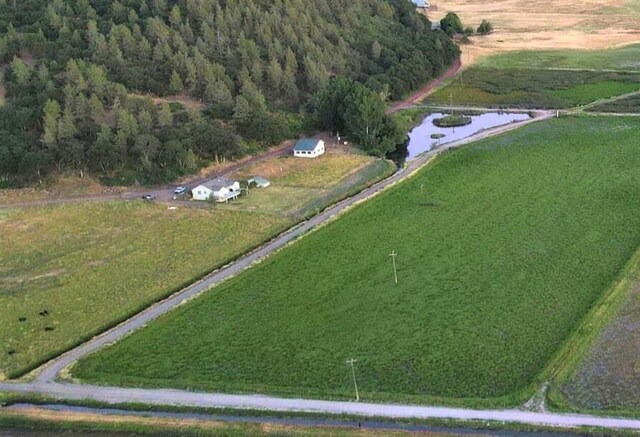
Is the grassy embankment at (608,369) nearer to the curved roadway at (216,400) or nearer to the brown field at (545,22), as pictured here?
the curved roadway at (216,400)

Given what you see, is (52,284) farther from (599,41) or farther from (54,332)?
(599,41)

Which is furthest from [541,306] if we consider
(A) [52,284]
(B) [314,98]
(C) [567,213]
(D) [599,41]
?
(D) [599,41]

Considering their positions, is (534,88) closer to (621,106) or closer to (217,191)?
(621,106)

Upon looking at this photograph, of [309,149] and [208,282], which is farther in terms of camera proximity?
[309,149]

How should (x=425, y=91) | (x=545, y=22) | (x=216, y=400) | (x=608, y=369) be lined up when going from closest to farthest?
(x=216, y=400) < (x=608, y=369) < (x=425, y=91) < (x=545, y=22)

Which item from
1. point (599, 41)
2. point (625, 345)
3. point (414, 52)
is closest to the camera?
point (625, 345)

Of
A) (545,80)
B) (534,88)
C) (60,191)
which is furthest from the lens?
(545,80)

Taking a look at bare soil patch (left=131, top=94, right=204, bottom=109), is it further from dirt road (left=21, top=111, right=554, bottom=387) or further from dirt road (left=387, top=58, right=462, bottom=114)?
dirt road (left=21, top=111, right=554, bottom=387)

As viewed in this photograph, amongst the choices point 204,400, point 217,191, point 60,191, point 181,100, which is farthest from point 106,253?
point 181,100
